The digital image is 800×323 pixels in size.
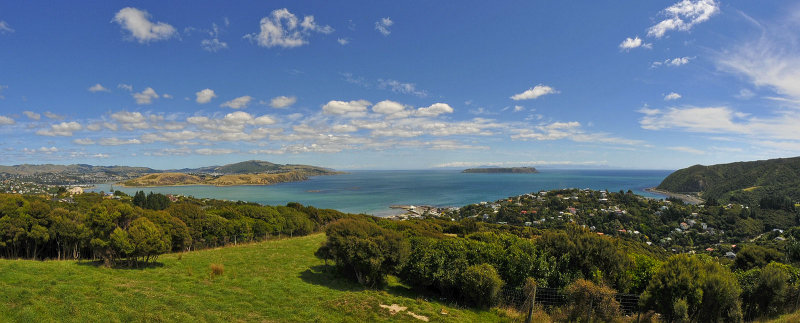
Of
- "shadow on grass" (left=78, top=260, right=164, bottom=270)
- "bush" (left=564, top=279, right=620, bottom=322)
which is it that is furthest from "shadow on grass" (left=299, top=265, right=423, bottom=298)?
"shadow on grass" (left=78, top=260, right=164, bottom=270)

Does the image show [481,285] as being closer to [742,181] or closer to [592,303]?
[592,303]

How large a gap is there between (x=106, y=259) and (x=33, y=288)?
570cm

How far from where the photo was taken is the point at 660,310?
11062 mm

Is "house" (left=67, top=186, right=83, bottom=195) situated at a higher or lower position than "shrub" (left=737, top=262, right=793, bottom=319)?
lower

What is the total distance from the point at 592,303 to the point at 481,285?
12.7 feet

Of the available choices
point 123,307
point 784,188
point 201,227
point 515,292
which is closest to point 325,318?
point 123,307

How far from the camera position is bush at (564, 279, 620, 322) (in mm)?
10984

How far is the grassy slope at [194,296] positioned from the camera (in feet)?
30.5

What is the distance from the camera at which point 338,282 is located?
15156 millimetres

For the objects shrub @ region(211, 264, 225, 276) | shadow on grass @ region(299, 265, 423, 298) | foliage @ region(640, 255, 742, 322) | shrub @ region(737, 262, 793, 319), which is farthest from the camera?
shrub @ region(211, 264, 225, 276)

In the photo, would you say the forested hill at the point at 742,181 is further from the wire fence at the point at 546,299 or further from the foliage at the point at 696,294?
the wire fence at the point at 546,299

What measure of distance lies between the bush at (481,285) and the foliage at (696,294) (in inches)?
202

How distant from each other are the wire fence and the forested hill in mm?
152309

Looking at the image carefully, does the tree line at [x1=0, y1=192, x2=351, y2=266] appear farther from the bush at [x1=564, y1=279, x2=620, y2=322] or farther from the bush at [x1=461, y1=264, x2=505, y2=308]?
the bush at [x1=564, y1=279, x2=620, y2=322]
